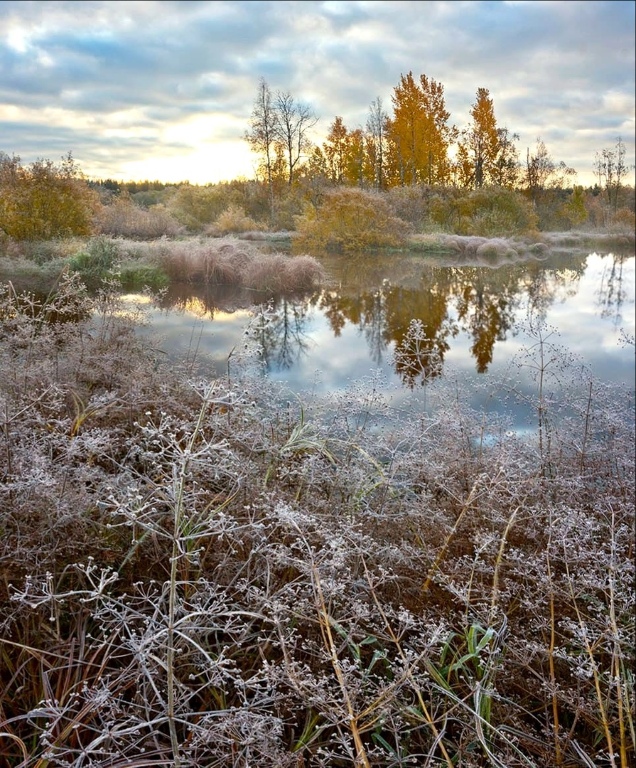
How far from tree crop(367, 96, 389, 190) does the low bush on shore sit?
1.40 meters

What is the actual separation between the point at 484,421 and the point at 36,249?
231 cm

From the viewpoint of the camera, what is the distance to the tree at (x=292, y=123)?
3.48 metres

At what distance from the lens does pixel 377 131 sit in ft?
12.1

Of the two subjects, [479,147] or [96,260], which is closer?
[96,260]

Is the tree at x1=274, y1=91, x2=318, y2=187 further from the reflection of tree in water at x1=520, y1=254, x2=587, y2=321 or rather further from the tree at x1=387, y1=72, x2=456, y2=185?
the reflection of tree in water at x1=520, y1=254, x2=587, y2=321

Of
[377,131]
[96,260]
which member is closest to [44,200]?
[96,260]

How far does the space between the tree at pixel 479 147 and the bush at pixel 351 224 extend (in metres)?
0.53

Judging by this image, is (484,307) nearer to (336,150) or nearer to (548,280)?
(548,280)

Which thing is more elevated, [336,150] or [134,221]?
[336,150]

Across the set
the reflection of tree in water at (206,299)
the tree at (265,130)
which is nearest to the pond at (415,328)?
the reflection of tree in water at (206,299)

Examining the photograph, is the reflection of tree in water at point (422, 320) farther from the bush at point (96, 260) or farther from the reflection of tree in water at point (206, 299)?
the bush at point (96, 260)

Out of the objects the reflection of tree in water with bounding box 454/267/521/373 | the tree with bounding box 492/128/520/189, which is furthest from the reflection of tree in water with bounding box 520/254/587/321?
the tree with bounding box 492/128/520/189

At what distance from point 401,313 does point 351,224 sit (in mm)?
589

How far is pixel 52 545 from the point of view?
6.28ft
